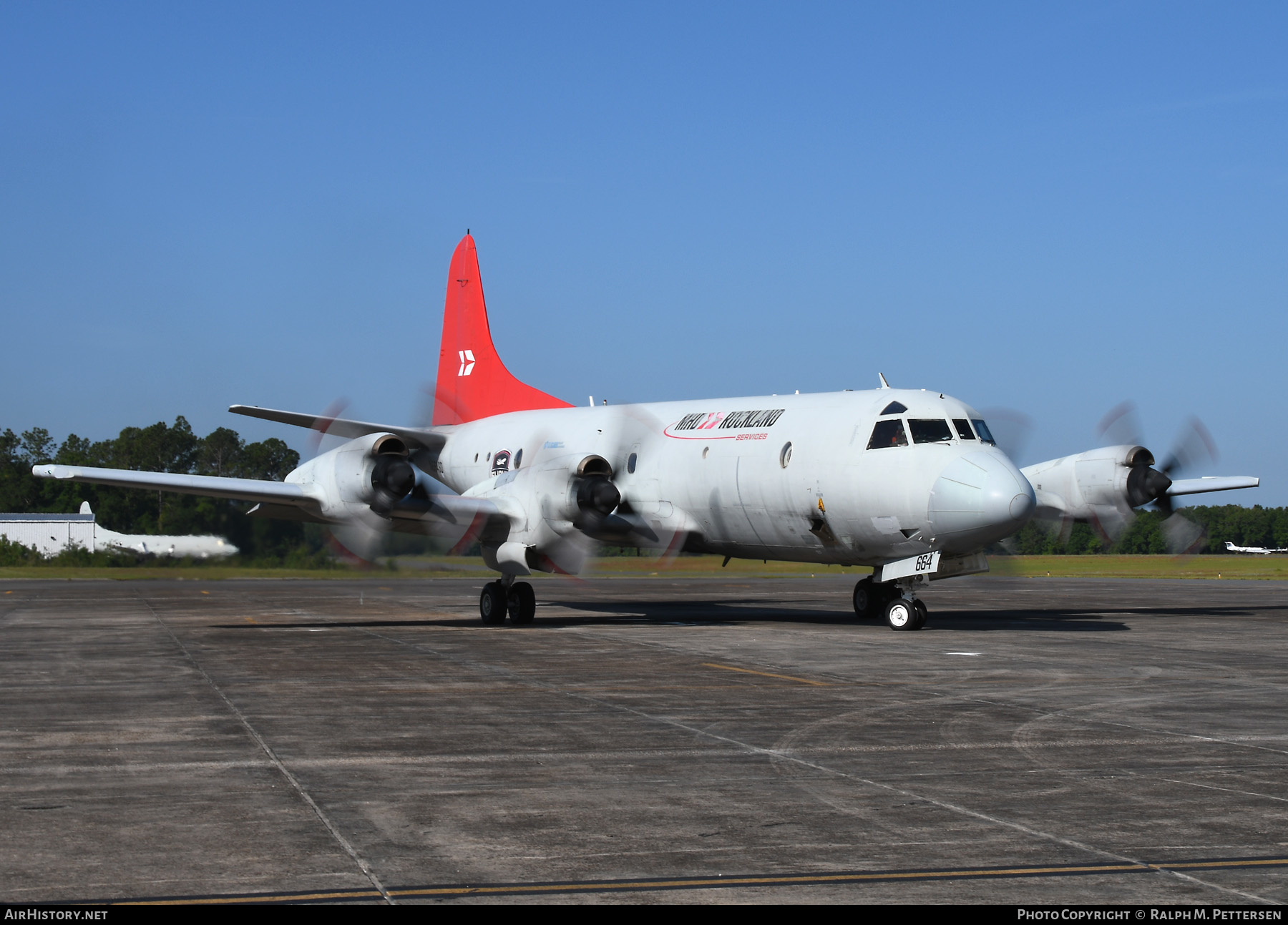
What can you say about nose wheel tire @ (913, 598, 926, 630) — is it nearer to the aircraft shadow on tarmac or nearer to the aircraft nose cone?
the aircraft shadow on tarmac

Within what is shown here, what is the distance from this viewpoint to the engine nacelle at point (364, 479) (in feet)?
75.8

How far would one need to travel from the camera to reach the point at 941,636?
21.1 m

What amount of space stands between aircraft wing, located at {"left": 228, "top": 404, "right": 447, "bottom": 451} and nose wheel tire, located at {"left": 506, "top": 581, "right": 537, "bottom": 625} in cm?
449

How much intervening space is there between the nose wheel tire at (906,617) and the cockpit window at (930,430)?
3.12 meters

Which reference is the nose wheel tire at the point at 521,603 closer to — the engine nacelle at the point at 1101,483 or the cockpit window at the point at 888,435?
the cockpit window at the point at 888,435

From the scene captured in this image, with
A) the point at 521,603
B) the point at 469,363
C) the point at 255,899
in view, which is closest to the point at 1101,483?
the point at 521,603

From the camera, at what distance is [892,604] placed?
2366cm

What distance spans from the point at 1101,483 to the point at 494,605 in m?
12.3

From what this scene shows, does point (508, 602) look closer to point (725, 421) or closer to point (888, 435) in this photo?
point (725, 421)

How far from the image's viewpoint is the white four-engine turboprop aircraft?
2069 cm

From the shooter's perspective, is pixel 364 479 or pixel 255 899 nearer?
pixel 255 899

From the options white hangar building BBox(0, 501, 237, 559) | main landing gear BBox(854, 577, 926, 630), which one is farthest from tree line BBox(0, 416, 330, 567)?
main landing gear BBox(854, 577, 926, 630)

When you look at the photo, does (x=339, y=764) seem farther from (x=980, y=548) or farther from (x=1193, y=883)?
(x=980, y=548)
